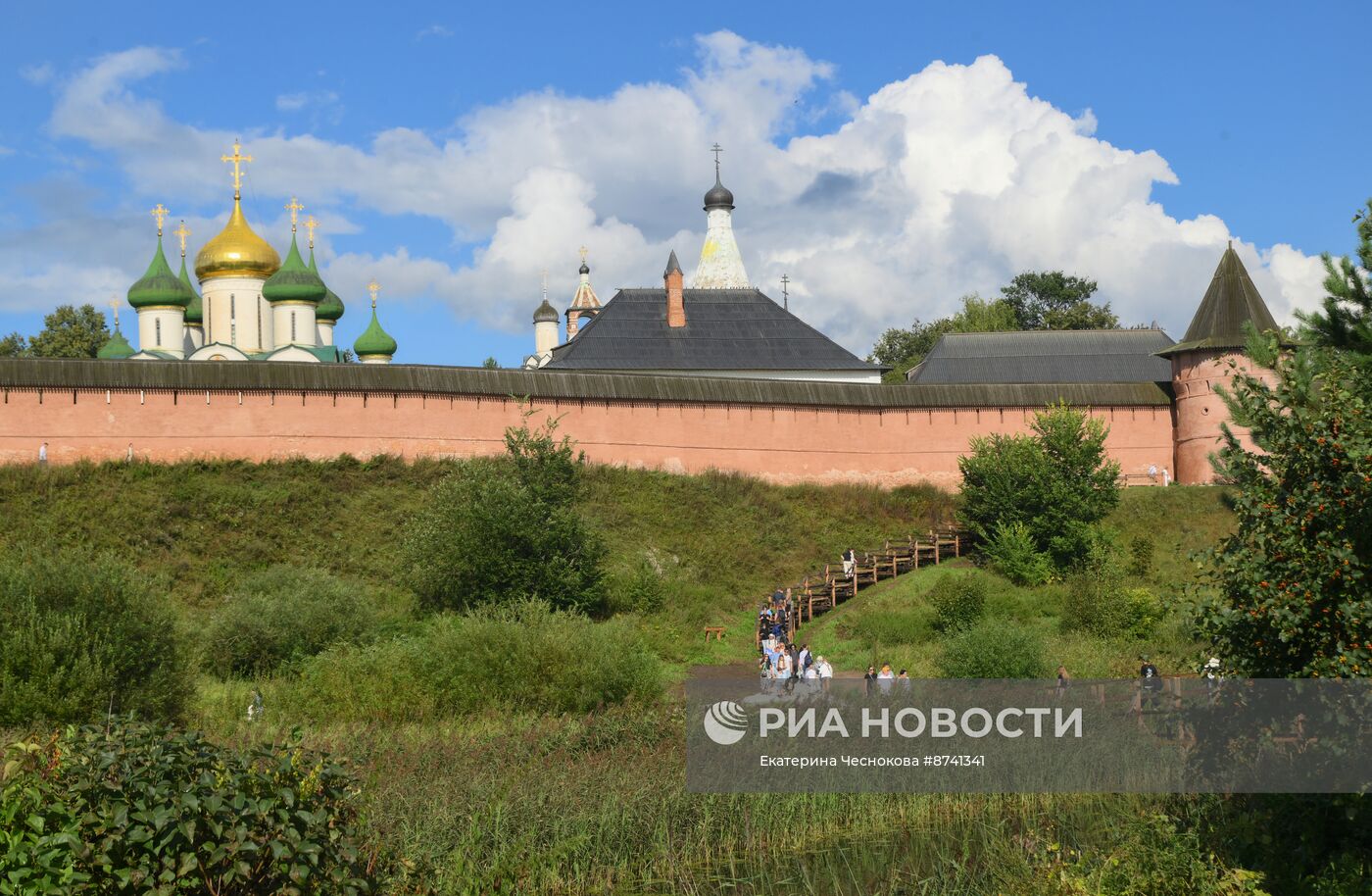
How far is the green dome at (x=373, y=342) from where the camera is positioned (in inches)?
1519

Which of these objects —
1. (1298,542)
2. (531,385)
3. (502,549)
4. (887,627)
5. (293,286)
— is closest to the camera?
(1298,542)

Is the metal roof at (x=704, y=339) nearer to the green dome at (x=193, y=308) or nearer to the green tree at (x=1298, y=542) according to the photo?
the green dome at (x=193, y=308)

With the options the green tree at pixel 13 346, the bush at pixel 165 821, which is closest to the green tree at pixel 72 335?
the green tree at pixel 13 346

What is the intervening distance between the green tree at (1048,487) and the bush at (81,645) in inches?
509

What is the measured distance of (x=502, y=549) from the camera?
64.7ft

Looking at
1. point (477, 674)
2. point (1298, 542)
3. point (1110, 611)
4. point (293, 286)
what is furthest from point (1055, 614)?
point (293, 286)

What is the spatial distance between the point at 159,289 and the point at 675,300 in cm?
1186

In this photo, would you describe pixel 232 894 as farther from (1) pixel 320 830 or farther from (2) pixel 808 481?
(2) pixel 808 481

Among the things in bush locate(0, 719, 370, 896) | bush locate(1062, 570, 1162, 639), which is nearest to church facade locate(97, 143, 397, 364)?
bush locate(1062, 570, 1162, 639)

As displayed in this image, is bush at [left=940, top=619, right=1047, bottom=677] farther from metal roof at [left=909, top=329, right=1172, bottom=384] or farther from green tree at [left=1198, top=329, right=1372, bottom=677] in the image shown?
metal roof at [left=909, top=329, right=1172, bottom=384]

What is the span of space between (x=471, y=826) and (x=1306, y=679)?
537 cm

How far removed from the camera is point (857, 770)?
1216 cm

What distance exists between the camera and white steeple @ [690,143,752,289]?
41656mm

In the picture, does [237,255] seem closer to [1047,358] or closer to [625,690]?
[1047,358]
